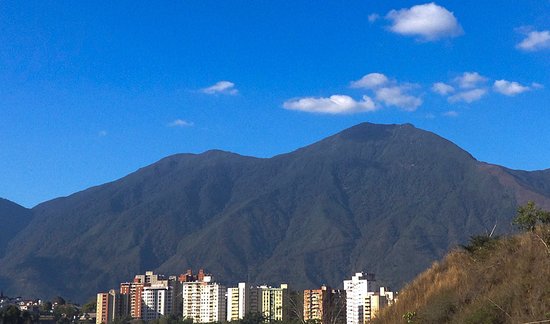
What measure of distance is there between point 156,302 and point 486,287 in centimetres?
11133

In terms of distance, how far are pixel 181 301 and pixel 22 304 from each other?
2340 cm

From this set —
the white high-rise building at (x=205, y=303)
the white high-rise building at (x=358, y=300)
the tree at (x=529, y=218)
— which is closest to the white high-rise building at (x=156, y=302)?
the white high-rise building at (x=205, y=303)

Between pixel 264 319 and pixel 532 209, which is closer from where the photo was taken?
pixel 532 209

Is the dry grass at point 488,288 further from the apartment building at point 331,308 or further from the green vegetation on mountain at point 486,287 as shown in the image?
the apartment building at point 331,308

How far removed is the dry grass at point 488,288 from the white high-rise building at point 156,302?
348ft

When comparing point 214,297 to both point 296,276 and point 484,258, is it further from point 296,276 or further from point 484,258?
point 484,258

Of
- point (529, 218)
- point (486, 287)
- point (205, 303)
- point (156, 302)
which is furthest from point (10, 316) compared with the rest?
point (486, 287)

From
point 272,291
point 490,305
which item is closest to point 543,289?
point 490,305

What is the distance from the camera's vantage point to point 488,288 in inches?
489

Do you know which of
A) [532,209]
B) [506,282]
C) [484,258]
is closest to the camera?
[506,282]

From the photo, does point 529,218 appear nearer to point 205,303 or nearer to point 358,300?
point 358,300

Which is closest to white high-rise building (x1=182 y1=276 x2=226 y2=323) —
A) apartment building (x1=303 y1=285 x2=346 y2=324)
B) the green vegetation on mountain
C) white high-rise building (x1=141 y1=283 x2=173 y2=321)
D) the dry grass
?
white high-rise building (x1=141 y1=283 x2=173 y2=321)

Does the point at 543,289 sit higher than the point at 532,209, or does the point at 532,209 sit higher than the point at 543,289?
the point at 532,209

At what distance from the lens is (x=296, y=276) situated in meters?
195
